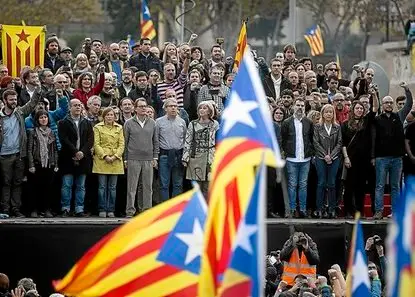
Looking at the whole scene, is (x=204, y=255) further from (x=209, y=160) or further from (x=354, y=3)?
(x=354, y=3)

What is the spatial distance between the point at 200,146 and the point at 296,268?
108 inches

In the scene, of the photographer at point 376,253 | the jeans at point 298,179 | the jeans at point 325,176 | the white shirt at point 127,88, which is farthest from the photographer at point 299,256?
the white shirt at point 127,88

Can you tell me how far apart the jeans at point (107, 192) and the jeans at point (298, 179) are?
2268mm

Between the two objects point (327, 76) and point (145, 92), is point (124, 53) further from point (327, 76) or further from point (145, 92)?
point (327, 76)

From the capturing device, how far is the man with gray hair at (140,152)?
24.1 m

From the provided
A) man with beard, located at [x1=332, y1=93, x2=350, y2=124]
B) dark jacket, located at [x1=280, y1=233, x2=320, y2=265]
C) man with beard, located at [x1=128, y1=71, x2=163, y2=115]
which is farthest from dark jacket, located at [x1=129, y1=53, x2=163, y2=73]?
dark jacket, located at [x1=280, y1=233, x2=320, y2=265]

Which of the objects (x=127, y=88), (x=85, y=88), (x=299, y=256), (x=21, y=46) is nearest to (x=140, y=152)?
(x=85, y=88)

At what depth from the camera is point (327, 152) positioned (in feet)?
81.2

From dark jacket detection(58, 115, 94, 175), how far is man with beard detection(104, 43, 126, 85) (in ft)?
8.19

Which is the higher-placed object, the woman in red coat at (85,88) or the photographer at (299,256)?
the woman in red coat at (85,88)

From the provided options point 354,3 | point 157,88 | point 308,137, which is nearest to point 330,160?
point 308,137

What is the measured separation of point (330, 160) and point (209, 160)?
1.60 meters

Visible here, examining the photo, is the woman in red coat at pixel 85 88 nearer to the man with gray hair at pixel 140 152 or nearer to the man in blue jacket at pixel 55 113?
the man in blue jacket at pixel 55 113

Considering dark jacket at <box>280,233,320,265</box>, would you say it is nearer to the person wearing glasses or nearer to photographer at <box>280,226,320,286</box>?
photographer at <box>280,226,320,286</box>
